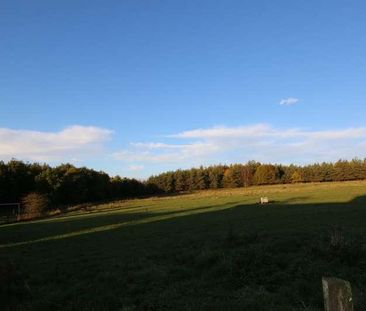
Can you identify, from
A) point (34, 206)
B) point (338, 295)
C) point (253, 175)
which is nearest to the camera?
point (338, 295)

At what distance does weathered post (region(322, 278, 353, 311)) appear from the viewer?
4.11 m

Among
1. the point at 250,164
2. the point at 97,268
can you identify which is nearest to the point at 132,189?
the point at 250,164

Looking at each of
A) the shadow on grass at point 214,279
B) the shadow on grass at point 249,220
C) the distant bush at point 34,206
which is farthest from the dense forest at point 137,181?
the shadow on grass at point 214,279

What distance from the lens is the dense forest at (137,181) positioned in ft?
307

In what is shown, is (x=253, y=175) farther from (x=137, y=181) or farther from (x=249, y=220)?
(x=249, y=220)

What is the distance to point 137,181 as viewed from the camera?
12975 centimetres

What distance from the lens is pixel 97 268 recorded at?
45.2 ft

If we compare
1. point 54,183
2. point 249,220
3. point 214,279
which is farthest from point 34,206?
point 214,279

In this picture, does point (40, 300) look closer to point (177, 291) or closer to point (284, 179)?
point (177, 291)

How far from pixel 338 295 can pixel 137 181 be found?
126526 millimetres

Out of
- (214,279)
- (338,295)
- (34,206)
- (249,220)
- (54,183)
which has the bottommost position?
(214,279)

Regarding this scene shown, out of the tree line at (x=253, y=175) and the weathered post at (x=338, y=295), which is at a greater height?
the tree line at (x=253, y=175)

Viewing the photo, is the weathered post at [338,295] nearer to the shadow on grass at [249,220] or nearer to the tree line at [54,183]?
the shadow on grass at [249,220]

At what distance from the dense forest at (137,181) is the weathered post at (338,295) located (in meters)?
86.5
